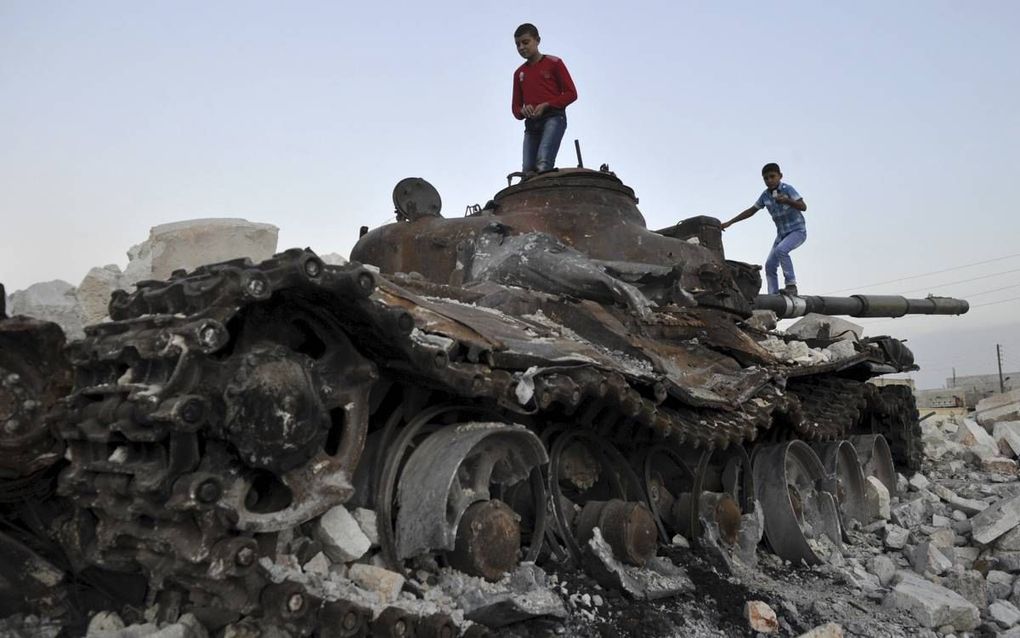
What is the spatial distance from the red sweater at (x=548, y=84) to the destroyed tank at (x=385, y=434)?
5.61 feet

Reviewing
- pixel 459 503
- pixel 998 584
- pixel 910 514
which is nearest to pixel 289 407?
pixel 459 503

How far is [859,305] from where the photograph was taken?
9.66 m

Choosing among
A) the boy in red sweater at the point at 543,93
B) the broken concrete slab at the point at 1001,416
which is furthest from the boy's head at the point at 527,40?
the broken concrete slab at the point at 1001,416

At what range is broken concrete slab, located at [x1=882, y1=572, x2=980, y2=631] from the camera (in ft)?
13.6

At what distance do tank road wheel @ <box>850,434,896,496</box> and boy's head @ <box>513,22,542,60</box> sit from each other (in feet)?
14.0

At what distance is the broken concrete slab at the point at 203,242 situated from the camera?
456 cm

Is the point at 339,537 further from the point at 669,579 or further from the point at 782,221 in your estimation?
the point at 782,221

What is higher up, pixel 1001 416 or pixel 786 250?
pixel 786 250

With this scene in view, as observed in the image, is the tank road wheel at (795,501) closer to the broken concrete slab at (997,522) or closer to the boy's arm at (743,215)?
the broken concrete slab at (997,522)

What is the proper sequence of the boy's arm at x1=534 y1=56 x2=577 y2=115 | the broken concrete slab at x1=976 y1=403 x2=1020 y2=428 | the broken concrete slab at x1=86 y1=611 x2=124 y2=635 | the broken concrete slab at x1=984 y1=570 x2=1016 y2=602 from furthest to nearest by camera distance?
1. the broken concrete slab at x1=976 y1=403 x2=1020 y2=428
2. the boy's arm at x1=534 y1=56 x2=577 y2=115
3. the broken concrete slab at x1=984 y1=570 x2=1016 y2=602
4. the broken concrete slab at x1=86 y1=611 x2=124 y2=635

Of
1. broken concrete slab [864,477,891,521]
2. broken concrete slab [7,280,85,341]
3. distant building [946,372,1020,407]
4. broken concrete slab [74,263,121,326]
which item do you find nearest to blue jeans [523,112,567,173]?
broken concrete slab [864,477,891,521]

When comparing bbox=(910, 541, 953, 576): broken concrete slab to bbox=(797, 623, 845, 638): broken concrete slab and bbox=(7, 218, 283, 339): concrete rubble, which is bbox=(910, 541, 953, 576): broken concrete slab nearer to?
bbox=(797, 623, 845, 638): broken concrete slab

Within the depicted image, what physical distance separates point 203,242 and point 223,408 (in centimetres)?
220

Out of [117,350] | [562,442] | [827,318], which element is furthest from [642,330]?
[827,318]
